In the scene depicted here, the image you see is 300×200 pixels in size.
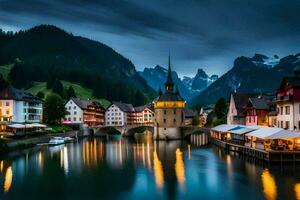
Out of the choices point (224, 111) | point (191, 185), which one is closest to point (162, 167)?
point (191, 185)

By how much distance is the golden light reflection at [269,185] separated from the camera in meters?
43.5

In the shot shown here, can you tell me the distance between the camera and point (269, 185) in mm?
48781

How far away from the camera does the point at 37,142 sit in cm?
11325

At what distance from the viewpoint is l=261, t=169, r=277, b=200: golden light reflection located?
4353cm

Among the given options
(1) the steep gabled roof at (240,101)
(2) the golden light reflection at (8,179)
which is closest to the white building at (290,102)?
(1) the steep gabled roof at (240,101)

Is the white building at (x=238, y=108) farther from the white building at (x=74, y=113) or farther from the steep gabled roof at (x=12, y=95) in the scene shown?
the white building at (x=74, y=113)

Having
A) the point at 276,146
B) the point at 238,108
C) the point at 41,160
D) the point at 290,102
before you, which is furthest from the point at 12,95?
the point at 276,146

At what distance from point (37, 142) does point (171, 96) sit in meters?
53.5

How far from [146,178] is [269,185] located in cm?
1777

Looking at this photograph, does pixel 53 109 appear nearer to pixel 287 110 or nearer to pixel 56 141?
pixel 56 141

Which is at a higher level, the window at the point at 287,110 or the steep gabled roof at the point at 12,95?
the steep gabled roof at the point at 12,95

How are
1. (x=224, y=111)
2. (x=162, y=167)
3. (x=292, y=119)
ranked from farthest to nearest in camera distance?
(x=224, y=111) < (x=292, y=119) < (x=162, y=167)

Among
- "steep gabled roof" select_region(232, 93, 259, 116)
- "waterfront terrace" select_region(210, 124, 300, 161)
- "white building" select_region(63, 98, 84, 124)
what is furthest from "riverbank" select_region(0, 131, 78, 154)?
"steep gabled roof" select_region(232, 93, 259, 116)

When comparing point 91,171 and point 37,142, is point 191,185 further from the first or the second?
point 37,142
